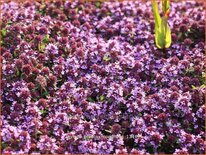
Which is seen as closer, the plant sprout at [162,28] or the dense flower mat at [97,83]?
the dense flower mat at [97,83]

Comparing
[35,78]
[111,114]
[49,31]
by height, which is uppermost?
[49,31]

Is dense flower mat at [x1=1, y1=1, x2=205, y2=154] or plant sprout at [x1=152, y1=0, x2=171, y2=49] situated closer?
dense flower mat at [x1=1, y1=1, x2=205, y2=154]

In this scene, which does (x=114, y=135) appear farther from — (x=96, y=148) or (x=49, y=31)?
(x=49, y=31)

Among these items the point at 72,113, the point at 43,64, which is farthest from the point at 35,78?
the point at 72,113

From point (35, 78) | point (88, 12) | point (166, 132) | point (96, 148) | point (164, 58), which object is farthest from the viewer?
point (88, 12)
